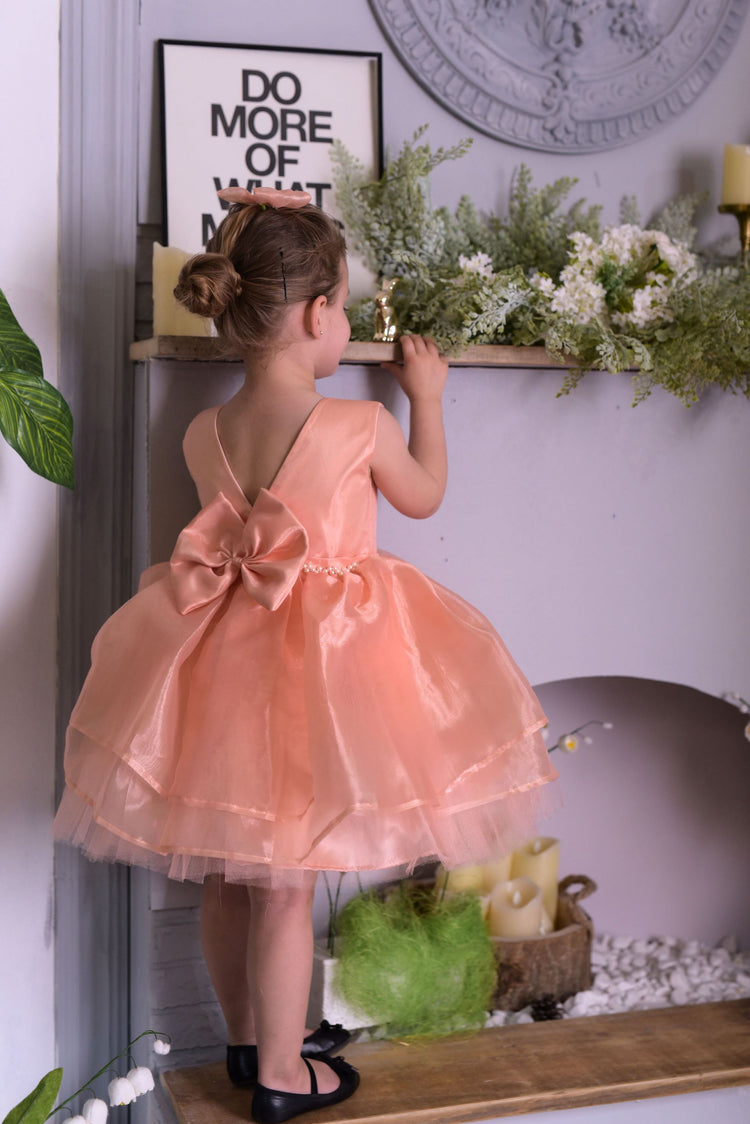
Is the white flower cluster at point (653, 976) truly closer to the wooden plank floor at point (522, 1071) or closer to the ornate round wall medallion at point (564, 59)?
the wooden plank floor at point (522, 1071)

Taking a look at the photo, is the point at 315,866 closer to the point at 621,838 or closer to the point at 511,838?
the point at 511,838

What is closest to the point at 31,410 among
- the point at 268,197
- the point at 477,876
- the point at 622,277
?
the point at 268,197

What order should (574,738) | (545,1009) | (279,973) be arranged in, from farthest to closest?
(574,738)
(545,1009)
(279,973)

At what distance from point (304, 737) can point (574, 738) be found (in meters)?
0.86

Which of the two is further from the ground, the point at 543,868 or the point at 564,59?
the point at 564,59

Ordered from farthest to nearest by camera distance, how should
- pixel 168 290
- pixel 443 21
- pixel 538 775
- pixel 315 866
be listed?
1. pixel 443 21
2. pixel 168 290
3. pixel 538 775
4. pixel 315 866

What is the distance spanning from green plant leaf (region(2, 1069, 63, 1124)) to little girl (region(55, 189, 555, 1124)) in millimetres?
275

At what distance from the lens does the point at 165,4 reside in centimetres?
186

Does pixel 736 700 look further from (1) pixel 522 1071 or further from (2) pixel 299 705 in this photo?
(2) pixel 299 705

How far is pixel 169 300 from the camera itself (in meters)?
1.71

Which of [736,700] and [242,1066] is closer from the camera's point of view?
[242,1066]

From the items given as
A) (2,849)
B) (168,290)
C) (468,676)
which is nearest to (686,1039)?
(468,676)

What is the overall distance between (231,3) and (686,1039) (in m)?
1.93

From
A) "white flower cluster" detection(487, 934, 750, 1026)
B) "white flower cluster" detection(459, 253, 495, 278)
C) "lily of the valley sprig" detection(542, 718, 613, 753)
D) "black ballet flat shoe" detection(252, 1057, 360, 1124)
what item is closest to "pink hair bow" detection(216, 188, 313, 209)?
"white flower cluster" detection(459, 253, 495, 278)
